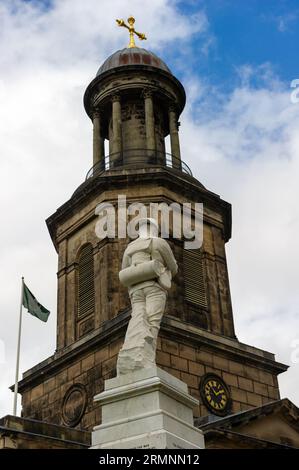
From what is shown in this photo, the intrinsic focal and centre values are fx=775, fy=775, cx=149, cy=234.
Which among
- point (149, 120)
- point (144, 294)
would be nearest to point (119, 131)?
point (149, 120)

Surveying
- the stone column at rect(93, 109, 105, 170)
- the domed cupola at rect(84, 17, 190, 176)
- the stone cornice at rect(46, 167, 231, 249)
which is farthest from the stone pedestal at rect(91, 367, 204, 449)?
the stone column at rect(93, 109, 105, 170)

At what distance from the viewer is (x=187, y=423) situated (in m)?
10.0

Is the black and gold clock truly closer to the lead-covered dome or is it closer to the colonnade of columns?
the colonnade of columns

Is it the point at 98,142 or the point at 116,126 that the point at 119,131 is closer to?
the point at 116,126

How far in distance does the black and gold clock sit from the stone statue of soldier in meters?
15.8

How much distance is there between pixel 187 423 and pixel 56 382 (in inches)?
746

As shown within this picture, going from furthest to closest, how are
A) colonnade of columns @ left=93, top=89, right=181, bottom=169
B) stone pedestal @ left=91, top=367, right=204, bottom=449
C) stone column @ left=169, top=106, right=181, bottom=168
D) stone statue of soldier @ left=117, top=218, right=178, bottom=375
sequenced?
1. stone column @ left=169, top=106, right=181, bottom=168
2. colonnade of columns @ left=93, top=89, right=181, bottom=169
3. stone statue of soldier @ left=117, top=218, right=178, bottom=375
4. stone pedestal @ left=91, top=367, right=204, bottom=449

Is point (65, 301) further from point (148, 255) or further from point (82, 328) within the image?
→ point (148, 255)

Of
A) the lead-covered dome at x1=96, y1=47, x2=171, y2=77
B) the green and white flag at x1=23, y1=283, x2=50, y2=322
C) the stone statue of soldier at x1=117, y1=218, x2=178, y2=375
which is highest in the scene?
the lead-covered dome at x1=96, y1=47, x2=171, y2=77

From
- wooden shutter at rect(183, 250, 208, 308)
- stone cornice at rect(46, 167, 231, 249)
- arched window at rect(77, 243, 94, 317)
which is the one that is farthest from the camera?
stone cornice at rect(46, 167, 231, 249)

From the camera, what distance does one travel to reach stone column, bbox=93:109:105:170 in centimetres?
3372

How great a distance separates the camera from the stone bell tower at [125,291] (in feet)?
87.0

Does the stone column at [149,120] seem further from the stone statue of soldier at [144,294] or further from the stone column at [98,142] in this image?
the stone statue of soldier at [144,294]
